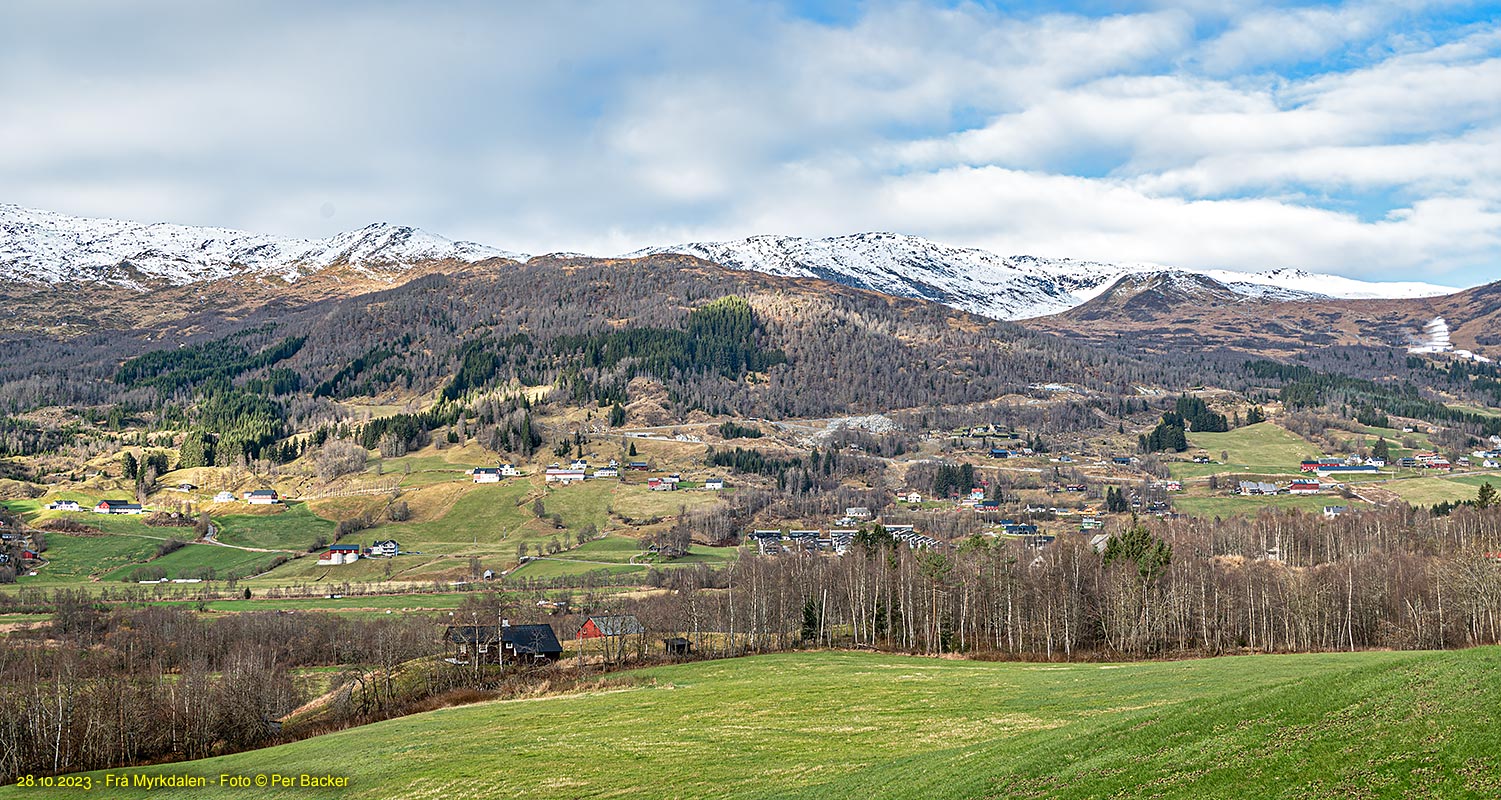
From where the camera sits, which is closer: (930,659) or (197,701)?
(197,701)

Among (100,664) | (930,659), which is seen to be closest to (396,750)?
(930,659)

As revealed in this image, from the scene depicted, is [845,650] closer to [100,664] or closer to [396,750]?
[396,750]

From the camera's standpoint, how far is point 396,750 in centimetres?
4675

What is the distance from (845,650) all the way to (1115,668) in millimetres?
35893

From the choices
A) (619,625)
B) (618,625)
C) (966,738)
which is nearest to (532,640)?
(618,625)

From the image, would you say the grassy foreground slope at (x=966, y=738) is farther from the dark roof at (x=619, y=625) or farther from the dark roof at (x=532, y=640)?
the dark roof at (x=619, y=625)

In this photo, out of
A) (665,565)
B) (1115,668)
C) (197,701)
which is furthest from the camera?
(665,565)

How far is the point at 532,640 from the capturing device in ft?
335

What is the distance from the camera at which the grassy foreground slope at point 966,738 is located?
22.7 m

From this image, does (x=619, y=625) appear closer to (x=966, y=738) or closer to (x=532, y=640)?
(x=532, y=640)

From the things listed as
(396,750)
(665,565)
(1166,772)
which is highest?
(1166,772)

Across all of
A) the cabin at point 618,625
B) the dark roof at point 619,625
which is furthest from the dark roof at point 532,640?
the dark roof at point 619,625

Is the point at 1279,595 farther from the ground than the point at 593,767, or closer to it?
closer to it

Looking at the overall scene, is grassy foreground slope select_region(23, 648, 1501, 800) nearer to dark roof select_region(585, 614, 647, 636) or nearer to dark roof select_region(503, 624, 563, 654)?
dark roof select_region(503, 624, 563, 654)
